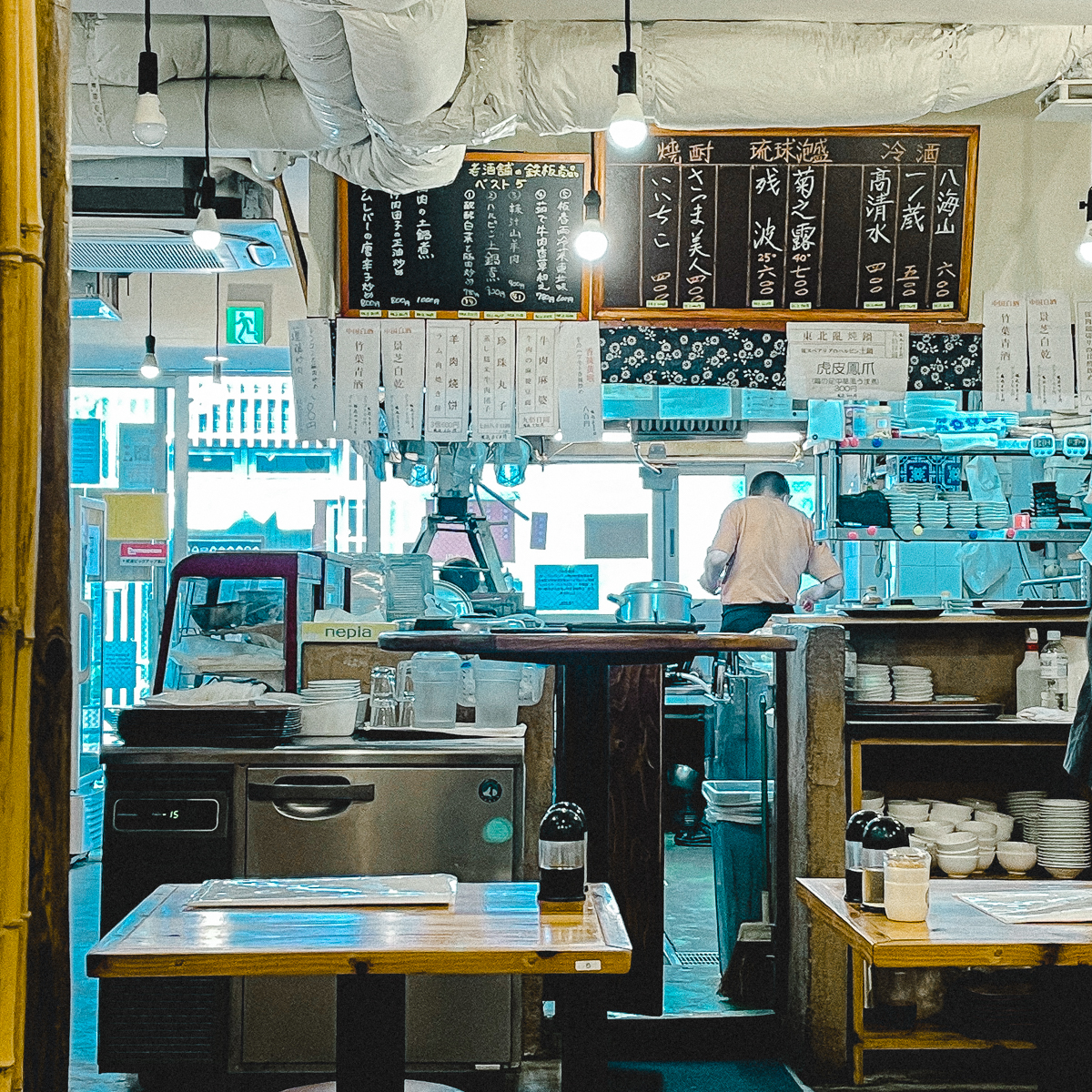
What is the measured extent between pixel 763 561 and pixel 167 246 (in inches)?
132

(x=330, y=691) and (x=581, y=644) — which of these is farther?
(x=330, y=691)

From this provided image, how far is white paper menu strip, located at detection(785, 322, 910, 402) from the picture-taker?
5.38m

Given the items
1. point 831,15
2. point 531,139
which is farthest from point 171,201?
point 831,15

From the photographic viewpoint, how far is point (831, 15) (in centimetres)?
447

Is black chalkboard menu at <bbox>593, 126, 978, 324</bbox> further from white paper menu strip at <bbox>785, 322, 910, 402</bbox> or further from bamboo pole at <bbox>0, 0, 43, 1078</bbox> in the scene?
bamboo pole at <bbox>0, 0, 43, 1078</bbox>

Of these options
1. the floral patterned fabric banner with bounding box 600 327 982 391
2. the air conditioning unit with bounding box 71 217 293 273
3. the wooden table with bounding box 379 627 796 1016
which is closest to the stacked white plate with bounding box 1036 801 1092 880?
the wooden table with bounding box 379 627 796 1016

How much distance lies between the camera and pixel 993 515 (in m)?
7.81

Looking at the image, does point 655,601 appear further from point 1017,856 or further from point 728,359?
point 1017,856

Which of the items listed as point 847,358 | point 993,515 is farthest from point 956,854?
point 993,515

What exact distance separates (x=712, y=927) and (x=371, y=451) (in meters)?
3.17

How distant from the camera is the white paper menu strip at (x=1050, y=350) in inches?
215

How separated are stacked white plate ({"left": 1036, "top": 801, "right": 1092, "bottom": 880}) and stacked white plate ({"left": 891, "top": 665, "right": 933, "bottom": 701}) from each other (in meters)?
0.53

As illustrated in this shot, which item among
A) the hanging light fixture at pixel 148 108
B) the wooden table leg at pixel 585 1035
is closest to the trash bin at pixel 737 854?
the wooden table leg at pixel 585 1035

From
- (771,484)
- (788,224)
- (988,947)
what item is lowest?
(988,947)
